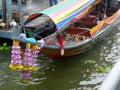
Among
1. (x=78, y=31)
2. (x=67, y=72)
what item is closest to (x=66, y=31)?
(x=78, y=31)

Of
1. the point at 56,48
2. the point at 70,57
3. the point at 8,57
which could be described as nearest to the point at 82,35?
the point at 70,57

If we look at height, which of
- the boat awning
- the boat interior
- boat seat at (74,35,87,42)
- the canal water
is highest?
the boat awning

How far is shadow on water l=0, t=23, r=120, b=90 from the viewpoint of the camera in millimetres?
7426

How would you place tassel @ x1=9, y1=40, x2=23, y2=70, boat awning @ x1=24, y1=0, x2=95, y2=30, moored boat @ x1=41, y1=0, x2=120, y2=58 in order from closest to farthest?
tassel @ x1=9, y1=40, x2=23, y2=70 → moored boat @ x1=41, y1=0, x2=120, y2=58 → boat awning @ x1=24, y1=0, x2=95, y2=30

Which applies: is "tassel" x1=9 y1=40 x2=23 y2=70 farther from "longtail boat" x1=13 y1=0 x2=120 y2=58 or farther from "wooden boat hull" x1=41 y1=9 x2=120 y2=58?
"wooden boat hull" x1=41 y1=9 x2=120 y2=58

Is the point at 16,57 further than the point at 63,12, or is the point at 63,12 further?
the point at 63,12

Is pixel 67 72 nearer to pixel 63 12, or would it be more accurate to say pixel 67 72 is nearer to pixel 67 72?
pixel 67 72

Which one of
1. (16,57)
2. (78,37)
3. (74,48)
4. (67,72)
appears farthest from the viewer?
(78,37)

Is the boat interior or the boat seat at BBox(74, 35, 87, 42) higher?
the boat interior

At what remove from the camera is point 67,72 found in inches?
330

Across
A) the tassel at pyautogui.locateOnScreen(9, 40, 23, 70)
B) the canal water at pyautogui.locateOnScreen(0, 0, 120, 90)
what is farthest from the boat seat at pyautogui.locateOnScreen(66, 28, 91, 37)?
the tassel at pyautogui.locateOnScreen(9, 40, 23, 70)

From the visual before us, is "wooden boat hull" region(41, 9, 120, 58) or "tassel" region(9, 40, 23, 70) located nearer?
"tassel" region(9, 40, 23, 70)

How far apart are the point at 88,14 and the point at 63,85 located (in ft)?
19.1

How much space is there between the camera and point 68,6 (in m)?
9.32
